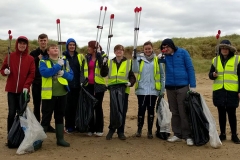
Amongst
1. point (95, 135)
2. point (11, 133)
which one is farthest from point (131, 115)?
point (11, 133)

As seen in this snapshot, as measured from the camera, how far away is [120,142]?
6.16 m

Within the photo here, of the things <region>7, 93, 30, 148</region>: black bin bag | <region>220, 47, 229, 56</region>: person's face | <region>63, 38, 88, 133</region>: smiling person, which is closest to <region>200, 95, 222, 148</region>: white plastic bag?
<region>220, 47, 229, 56</region>: person's face

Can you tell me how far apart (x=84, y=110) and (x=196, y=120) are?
2032 mm

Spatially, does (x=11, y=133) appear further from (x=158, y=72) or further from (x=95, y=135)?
(x=158, y=72)

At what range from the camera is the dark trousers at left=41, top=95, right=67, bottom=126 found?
18.7ft

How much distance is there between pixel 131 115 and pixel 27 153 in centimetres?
439

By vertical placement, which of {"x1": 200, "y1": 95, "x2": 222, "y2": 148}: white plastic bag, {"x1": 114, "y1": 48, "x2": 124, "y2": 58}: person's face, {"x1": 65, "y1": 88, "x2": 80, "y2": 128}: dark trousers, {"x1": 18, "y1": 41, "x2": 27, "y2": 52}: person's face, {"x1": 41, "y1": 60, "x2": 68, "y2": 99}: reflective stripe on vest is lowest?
{"x1": 200, "y1": 95, "x2": 222, "y2": 148}: white plastic bag

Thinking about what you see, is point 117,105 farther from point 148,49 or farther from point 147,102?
point 148,49

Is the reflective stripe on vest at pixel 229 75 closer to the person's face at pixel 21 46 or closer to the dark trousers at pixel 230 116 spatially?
the dark trousers at pixel 230 116

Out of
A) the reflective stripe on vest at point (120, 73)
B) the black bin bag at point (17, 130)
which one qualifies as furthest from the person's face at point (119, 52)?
the black bin bag at point (17, 130)

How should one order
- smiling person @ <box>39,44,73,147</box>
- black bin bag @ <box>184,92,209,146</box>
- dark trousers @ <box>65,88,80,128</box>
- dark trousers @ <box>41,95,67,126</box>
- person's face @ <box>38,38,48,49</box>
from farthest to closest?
dark trousers @ <box>65,88,80,128</box>, person's face @ <box>38,38,48,49</box>, black bin bag @ <box>184,92,209,146</box>, dark trousers @ <box>41,95,67,126</box>, smiling person @ <box>39,44,73,147</box>

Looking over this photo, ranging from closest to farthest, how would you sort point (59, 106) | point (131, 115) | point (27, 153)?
point (27, 153)
point (59, 106)
point (131, 115)

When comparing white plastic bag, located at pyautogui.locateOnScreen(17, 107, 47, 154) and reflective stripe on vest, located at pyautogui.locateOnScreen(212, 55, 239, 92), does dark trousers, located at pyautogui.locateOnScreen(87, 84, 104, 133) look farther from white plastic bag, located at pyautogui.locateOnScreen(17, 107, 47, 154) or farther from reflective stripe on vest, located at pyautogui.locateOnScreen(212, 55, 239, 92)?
reflective stripe on vest, located at pyautogui.locateOnScreen(212, 55, 239, 92)

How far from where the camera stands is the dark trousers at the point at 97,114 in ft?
21.3
